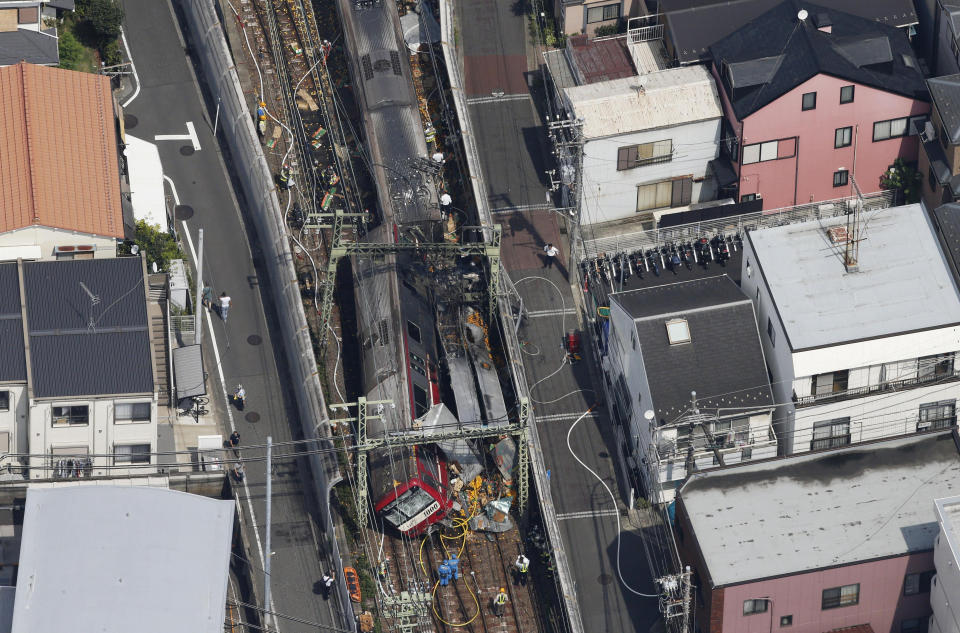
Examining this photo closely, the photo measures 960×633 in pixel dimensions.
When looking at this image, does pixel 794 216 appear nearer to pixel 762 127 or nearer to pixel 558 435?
pixel 762 127

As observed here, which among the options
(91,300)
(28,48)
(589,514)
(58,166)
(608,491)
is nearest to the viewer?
(91,300)

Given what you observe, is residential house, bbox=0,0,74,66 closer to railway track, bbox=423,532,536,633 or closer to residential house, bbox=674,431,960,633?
railway track, bbox=423,532,536,633

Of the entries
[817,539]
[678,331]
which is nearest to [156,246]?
[678,331]

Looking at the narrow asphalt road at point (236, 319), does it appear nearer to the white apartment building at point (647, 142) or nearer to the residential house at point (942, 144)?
the white apartment building at point (647, 142)

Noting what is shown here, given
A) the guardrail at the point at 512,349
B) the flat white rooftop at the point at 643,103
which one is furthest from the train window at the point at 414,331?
the flat white rooftop at the point at 643,103

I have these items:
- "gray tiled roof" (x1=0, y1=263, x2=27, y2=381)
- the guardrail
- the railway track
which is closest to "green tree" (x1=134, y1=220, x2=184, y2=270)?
"gray tiled roof" (x1=0, y1=263, x2=27, y2=381)

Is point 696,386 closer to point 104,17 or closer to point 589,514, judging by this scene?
point 589,514
